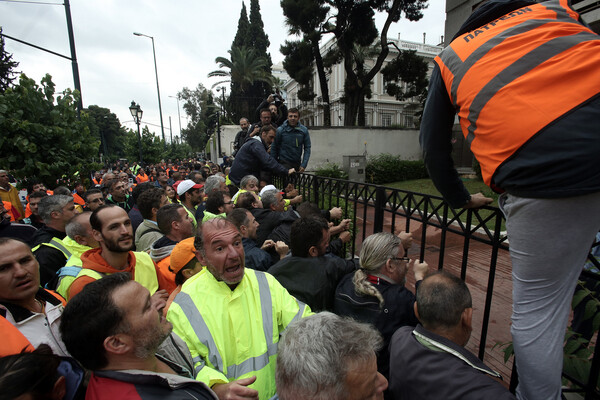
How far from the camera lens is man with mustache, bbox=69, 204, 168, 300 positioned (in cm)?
255

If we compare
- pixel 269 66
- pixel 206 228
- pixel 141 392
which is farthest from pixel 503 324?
pixel 269 66

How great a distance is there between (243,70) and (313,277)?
1351 inches

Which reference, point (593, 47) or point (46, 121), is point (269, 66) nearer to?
point (46, 121)

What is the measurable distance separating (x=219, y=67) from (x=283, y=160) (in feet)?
107

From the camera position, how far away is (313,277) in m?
2.36

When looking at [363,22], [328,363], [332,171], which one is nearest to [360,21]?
[363,22]

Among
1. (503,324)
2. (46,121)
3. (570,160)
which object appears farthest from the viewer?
(46,121)

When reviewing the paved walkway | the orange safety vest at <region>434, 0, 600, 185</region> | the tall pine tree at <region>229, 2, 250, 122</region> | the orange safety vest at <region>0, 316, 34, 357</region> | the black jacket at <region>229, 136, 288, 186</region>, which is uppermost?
the tall pine tree at <region>229, 2, 250, 122</region>

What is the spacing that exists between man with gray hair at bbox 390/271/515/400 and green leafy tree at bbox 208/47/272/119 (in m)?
34.1

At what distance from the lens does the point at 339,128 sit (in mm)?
19047

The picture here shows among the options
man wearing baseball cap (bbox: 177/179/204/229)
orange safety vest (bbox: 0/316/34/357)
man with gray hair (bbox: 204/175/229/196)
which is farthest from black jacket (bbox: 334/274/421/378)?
man with gray hair (bbox: 204/175/229/196)

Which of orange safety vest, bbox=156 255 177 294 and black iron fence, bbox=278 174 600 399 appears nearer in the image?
black iron fence, bbox=278 174 600 399

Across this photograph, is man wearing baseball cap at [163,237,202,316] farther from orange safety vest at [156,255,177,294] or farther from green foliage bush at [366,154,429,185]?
green foliage bush at [366,154,429,185]

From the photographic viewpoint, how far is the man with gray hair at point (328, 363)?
3.58 ft
